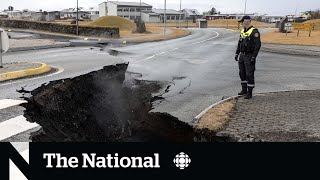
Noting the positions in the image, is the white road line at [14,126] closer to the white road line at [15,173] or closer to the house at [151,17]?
the white road line at [15,173]

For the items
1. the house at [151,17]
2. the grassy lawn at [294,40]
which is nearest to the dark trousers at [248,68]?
the grassy lawn at [294,40]

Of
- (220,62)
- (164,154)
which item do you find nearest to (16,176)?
(164,154)

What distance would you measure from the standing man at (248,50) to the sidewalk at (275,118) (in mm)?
551

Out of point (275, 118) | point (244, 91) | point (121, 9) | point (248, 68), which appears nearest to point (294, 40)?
point (244, 91)

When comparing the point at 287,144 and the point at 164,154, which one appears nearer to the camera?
the point at 164,154

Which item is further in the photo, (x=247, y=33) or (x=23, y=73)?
(x=23, y=73)

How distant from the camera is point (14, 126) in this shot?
5738 millimetres

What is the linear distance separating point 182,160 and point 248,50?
5216 millimetres

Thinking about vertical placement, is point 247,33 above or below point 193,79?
above

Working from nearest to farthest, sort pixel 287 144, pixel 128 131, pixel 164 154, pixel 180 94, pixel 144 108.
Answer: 1. pixel 164 154
2. pixel 287 144
3. pixel 128 131
4. pixel 144 108
5. pixel 180 94

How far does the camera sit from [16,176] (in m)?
3.75

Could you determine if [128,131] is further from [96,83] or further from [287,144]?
[287,144]

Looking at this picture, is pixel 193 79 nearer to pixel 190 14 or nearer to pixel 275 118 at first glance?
pixel 275 118

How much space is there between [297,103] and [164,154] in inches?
208
